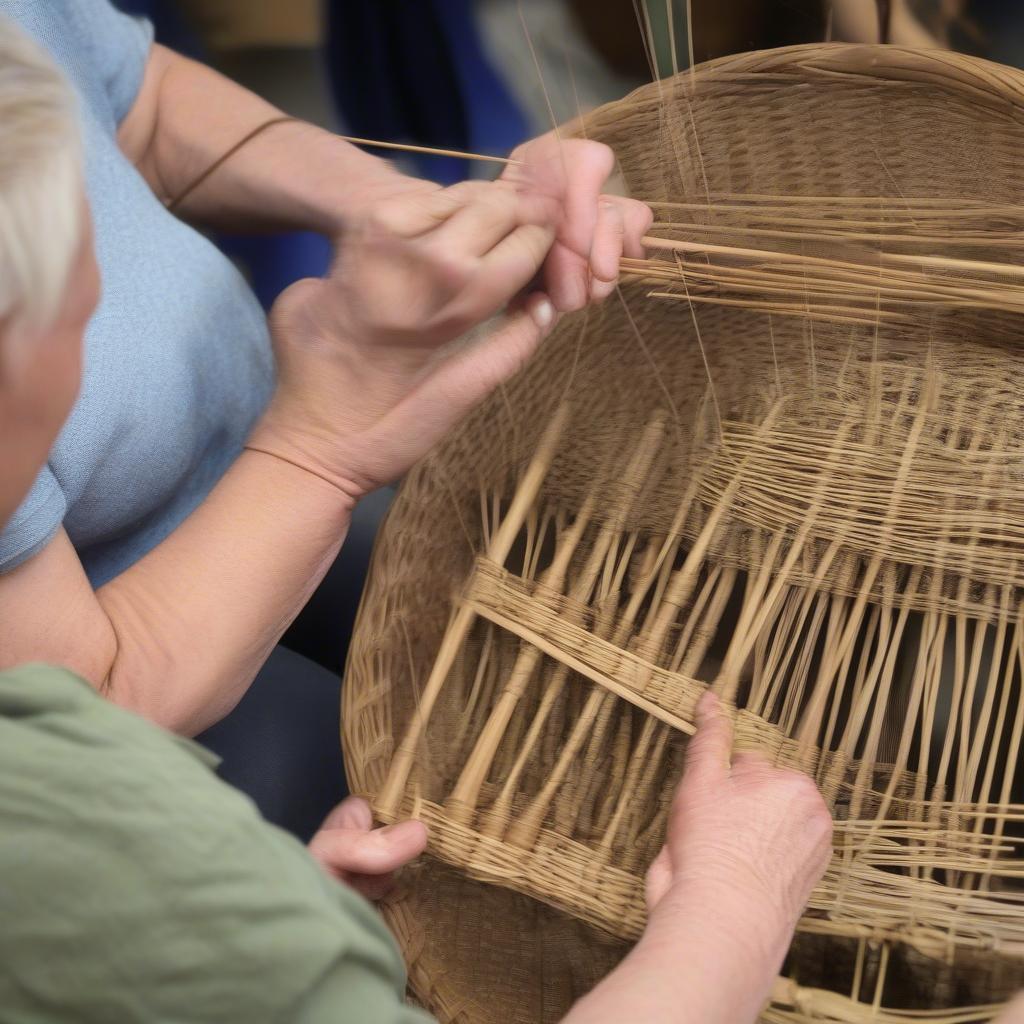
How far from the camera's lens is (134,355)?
25.0 inches

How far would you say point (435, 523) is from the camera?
2.64 ft

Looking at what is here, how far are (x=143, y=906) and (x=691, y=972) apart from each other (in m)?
0.27

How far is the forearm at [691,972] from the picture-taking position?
449 millimetres

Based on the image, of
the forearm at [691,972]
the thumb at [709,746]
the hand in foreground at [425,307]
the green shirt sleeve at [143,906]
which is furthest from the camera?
the thumb at [709,746]

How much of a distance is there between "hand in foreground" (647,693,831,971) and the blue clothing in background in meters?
0.39

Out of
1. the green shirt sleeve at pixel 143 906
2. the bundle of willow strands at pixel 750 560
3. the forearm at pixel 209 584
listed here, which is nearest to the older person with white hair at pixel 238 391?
the forearm at pixel 209 584

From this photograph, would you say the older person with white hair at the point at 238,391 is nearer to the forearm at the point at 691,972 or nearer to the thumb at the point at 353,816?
the thumb at the point at 353,816

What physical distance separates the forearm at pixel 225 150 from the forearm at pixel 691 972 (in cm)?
51

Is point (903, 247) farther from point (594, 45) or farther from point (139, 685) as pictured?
point (139, 685)

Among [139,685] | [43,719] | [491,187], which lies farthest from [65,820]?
[491,187]

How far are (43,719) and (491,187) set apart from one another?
376mm

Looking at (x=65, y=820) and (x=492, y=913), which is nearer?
(x=65, y=820)

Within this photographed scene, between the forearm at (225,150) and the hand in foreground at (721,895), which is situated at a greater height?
the forearm at (225,150)

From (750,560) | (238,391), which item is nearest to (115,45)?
(238,391)
